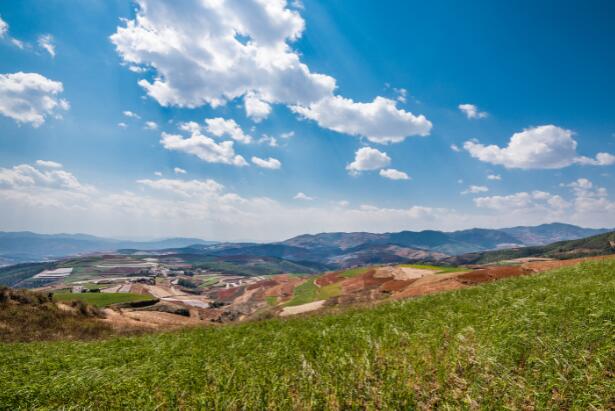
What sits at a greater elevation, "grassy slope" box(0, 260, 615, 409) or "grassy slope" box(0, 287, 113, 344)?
"grassy slope" box(0, 260, 615, 409)

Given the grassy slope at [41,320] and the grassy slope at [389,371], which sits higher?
the grassy slope at [389,371]

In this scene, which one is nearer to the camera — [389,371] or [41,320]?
[389,371]

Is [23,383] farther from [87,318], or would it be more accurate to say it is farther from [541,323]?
[87,318]

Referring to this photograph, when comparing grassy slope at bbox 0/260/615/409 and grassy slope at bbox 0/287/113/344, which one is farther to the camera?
grassy slope at bbox 0/287/113/344

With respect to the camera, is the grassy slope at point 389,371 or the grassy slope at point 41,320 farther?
the grassy slope at point 41,320

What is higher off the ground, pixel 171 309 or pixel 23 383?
pixel 23 383

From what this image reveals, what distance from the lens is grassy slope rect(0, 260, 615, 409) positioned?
19.6ft

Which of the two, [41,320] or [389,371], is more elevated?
[389,371]

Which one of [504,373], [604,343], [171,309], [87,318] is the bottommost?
[171,309]

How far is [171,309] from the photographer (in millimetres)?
56719

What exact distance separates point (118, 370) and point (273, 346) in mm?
5106

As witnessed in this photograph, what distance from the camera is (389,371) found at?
23.5 ft

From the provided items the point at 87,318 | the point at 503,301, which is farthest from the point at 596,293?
the point at 87,318

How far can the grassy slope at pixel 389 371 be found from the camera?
596 cm
